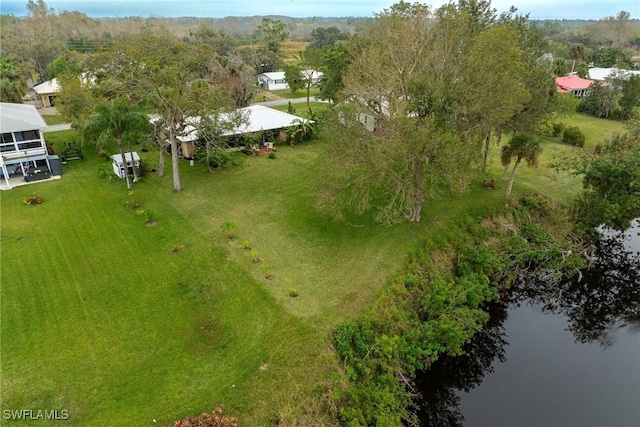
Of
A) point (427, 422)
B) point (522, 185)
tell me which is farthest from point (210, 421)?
point (522, 185)

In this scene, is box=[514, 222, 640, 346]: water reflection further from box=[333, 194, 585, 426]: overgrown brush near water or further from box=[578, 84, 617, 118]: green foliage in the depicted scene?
box=[578, 84, 617, 118]: green foliage

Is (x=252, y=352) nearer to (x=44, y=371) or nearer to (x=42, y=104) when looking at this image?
(x=44, y=371)

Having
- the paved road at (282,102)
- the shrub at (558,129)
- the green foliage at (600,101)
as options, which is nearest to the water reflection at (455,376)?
the shrub at (558,129)

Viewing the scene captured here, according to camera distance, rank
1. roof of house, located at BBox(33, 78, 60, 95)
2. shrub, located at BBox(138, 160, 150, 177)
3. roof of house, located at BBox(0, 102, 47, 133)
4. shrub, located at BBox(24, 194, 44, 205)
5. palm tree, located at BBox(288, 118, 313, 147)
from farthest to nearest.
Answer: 1. roof of house, located at BBox(33, 78, 60, 95)
2. palm tree, located at BBox(288, 118, 313, 147)
3. shrub, located at BBox(138, 160, 150, 177)
4. roof of house, located at BBox(0, 102, 47, 133)
5. shrub, located at BBox(24, 194, 44, 205)

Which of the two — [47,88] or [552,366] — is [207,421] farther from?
[47,88]

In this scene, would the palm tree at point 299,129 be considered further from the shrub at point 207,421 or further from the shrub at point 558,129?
the shrub at point 207,421

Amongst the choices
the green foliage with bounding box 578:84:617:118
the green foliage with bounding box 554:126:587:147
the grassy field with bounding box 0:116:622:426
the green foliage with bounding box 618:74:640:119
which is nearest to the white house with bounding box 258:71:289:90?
the grassy field with bounding box 0:116:622:426
